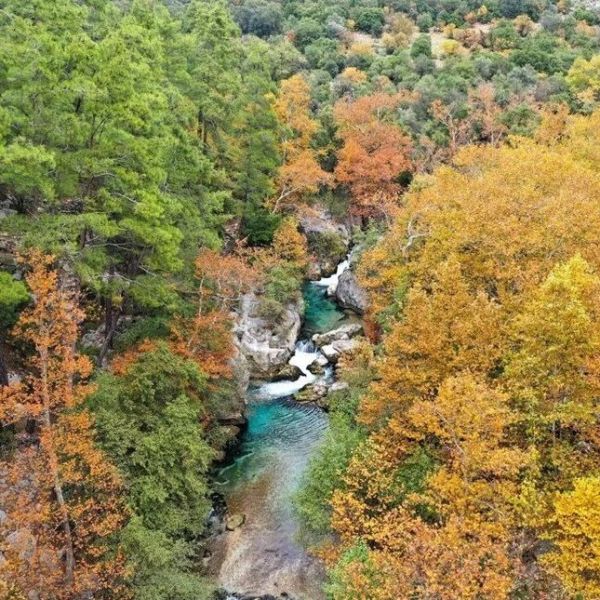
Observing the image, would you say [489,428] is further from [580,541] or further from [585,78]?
[585,78]

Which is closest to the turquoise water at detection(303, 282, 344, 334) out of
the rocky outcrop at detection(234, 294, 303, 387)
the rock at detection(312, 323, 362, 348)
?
the rock at detection(312, 323, 362, 348)

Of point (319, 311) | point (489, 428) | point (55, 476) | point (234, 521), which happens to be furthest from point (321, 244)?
point (55, 476)

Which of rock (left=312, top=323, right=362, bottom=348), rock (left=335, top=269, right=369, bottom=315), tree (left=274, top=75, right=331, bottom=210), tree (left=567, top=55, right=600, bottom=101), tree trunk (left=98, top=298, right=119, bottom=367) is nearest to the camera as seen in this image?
tree trunk (left=98, top=298, right=119, bottom=367)

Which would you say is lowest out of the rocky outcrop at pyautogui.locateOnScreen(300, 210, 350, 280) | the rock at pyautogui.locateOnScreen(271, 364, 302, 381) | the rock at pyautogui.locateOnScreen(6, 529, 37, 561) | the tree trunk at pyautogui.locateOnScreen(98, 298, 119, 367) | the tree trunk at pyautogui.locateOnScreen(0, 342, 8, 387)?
the rock at pyautogui.locateOnScreen(271, 364, 302, 381)

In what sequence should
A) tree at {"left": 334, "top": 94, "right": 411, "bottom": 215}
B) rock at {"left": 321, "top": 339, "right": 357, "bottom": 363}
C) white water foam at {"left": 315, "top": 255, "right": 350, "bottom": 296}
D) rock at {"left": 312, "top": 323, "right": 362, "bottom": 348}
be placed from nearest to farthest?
rock at {"left": 321, "top": 339, "right": 357, "bottom": 363}
rock at {"left": 312, "top": 323, "right": 362, "bottom": 348}
white water foam at {"left": 315, "top": 255, "right": 350, "bottom": 296}
tree at {"left": 334, "top": 94, "right": 411, "bottom": 215}

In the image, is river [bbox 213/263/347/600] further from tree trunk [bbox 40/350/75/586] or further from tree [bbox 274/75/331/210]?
tree [bbox 274/75/331/210]

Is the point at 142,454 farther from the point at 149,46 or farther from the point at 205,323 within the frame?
the point at 149,46

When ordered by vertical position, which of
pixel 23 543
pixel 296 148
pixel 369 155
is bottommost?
pixel 23 543
